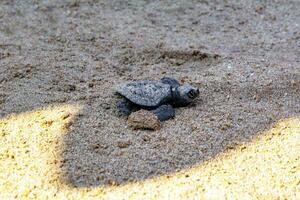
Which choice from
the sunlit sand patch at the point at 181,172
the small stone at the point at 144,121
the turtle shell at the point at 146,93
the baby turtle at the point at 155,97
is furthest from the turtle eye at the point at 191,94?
the sunlit sand patch at the point at 181,172

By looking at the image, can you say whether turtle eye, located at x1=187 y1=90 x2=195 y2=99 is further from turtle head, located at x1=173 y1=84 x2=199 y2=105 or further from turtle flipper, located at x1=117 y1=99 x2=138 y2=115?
turtle flipper, located at x1=117 y1=99 x2=138 y2=115

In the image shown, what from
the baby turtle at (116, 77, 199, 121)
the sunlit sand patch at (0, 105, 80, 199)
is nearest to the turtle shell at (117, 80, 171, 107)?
the baby turtle at (116, 77, 199, 121)

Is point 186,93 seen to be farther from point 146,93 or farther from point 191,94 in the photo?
point 146,93

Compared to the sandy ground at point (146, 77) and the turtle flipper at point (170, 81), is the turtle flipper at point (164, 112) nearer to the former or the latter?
the sandy ground at point (146, 77)

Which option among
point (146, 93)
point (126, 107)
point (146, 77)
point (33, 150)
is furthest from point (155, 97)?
point (33, 150)

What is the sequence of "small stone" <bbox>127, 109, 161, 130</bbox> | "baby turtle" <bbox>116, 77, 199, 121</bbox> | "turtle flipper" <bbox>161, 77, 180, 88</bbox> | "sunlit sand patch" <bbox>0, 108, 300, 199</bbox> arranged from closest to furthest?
"sunlit sand patch" <bbox>0, 108, 300, 199</bbox>, "small stone" <bbox>127, 109, 161, 130</bbox>, "baby turtle" <bbox>116, 77, 199, 121</bbox>, "turtle flipper" <bbox>161, 77, 180, 88</bbox>

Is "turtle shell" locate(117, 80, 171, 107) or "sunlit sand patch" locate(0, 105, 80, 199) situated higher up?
"turtle shell" locate(117, 80, 171, 107)
